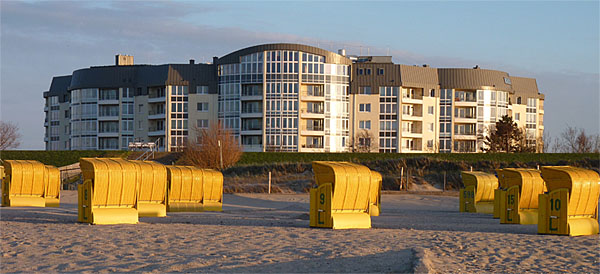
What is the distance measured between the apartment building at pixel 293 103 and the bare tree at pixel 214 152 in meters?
10.7

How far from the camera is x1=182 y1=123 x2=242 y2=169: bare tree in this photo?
62.9 metres

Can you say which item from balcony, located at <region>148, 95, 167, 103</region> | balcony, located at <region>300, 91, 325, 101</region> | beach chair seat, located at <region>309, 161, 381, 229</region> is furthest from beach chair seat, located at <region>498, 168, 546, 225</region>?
balcony, located at <region>148, 95, 167, 103</region>

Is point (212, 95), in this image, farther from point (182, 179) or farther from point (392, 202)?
point (182, 179)

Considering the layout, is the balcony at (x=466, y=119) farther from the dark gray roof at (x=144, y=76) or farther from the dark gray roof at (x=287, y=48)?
the dark gray roof at (x=144, y=76)

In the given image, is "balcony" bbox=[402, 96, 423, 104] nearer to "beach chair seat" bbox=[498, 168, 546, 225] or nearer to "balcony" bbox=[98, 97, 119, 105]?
"balcony" bbox=[98, 97, 119, 105]

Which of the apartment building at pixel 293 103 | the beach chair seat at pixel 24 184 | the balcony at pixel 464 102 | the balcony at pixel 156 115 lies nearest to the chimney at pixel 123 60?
the apartment building at pixel 293 103

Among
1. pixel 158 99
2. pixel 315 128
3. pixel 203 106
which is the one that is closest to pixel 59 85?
pixel 158 99

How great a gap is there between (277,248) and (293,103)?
65.8 meters

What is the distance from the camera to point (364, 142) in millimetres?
81375

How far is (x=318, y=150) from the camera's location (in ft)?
267

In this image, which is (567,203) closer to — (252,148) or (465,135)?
(252,148)

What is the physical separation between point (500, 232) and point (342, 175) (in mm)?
4290

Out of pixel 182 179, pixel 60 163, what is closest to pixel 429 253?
pixel 182 179

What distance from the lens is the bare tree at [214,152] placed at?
62938 millimetres
